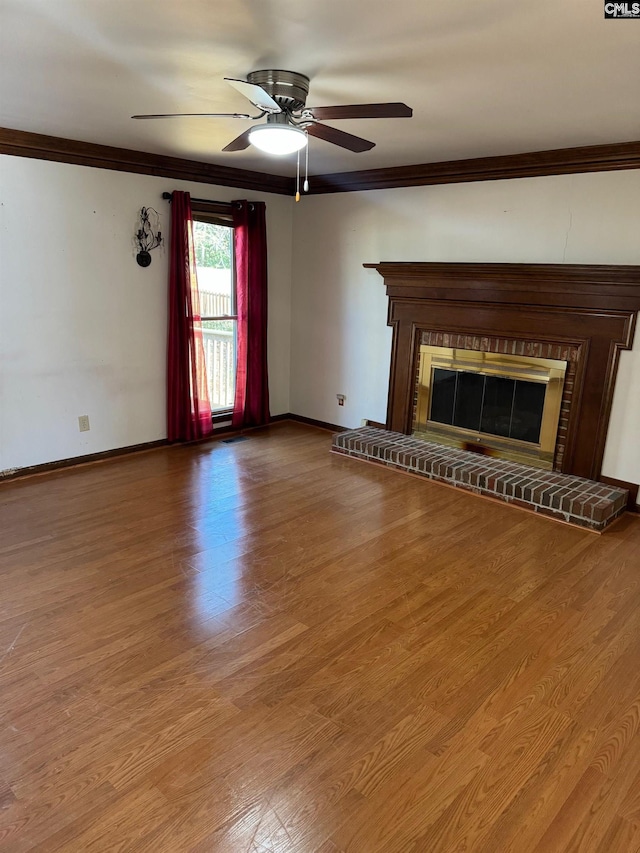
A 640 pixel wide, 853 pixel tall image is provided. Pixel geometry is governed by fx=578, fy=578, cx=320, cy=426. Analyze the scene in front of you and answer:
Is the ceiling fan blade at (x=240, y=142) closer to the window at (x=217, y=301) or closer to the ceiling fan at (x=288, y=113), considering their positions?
the ceiling fan at (x=288, y=113)

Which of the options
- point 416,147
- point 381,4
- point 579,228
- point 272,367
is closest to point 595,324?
point 579,228

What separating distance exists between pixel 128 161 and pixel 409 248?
237 cm

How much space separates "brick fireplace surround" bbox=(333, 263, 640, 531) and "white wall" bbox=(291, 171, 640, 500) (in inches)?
6.1

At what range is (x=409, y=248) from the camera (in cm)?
501

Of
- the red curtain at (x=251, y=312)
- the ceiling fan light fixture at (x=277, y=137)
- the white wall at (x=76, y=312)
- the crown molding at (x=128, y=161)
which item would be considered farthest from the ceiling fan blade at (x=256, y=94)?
the red curtain at (x=251, y=312)

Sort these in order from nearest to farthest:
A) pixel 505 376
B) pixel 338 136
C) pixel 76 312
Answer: pixel 338 136 → pixel 76 312 → pixel 505 376

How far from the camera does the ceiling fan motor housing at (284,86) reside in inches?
102

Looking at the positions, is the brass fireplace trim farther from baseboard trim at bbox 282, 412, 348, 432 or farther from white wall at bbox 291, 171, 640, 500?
baseboard trim at bbox 282, 412, 348, 432

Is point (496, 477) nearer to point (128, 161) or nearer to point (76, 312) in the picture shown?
point (76, 312)

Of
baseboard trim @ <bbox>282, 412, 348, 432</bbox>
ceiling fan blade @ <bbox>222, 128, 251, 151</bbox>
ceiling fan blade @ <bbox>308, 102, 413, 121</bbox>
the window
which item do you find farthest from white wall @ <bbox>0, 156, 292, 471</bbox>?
ceiling fan blade @ <bbox>308, 102, 413, 121</bbox>

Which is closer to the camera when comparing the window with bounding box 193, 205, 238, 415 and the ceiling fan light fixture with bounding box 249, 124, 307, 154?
the ceiling fan light fixture with bounding box 249, 124, 307, 154

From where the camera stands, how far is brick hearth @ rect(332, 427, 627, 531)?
12.4ft

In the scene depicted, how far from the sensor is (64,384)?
4445 millimetres

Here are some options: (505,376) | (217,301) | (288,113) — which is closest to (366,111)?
(288,113)
